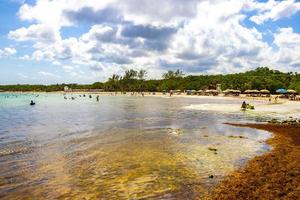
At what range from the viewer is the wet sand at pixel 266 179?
11.3 meters

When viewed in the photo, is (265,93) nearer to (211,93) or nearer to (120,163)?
(211,93)

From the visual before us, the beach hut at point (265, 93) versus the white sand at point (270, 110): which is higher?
the beach hut at point (265, 93)

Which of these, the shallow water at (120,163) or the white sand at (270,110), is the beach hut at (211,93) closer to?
the white sand at (270,110)

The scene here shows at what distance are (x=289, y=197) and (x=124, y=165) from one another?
861 cm

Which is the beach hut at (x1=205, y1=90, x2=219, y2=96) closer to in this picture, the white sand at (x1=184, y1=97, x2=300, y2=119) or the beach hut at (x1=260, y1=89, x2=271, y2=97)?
the beach hut at (x1=260, y1=89, x2=271, y2=97)

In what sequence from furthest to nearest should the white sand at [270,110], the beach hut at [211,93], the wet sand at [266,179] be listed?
the beach hut at [211,93], the white sand at [270,110], the wet sand at [266,179]

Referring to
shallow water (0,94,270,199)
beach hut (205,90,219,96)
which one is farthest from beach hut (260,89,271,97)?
shallow water (0,94,270,199)

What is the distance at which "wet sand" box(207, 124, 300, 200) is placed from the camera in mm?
11336

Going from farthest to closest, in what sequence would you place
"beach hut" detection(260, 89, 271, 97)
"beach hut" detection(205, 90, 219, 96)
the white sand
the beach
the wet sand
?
"beach hut" detection(205, 90, 219, 96)
"beach hut" detection(260, 89, 271, 97)
the white sand
the beach
the wet sand

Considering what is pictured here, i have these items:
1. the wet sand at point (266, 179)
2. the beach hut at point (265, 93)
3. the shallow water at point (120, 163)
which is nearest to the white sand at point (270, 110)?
the shallow water at point (120, 163)

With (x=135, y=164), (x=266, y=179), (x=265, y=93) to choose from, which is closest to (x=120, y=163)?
(x=135, y=164)

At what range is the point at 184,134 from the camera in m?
29.1

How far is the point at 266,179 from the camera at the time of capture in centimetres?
1316

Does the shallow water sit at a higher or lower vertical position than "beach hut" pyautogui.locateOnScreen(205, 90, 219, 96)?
lower
